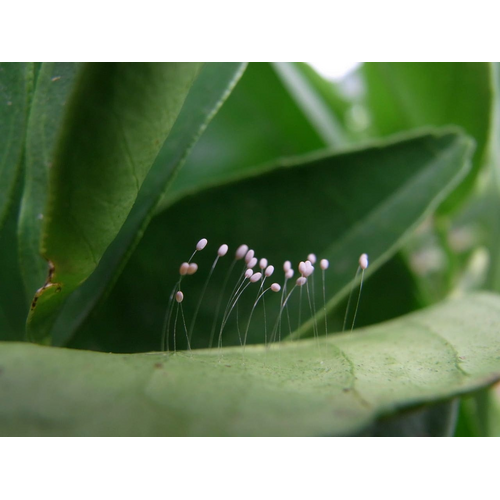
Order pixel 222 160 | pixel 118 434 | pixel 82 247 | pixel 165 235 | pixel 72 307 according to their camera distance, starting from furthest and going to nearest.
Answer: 1. pixel 222 160
2. pixel 165 235
3. pixel 72 307
4. pixel 82 247
5. pixel 118 434

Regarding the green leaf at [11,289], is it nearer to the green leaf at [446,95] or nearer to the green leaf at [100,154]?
the green leaf at [100,154]

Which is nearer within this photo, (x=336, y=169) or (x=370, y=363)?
(x=370, y=363)

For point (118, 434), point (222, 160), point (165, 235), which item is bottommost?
point (118, 434)

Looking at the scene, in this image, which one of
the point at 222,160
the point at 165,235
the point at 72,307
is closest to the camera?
the point at 72,307

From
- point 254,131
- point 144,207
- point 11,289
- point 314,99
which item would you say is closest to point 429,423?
point 144,207

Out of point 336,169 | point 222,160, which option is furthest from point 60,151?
point 222,160
